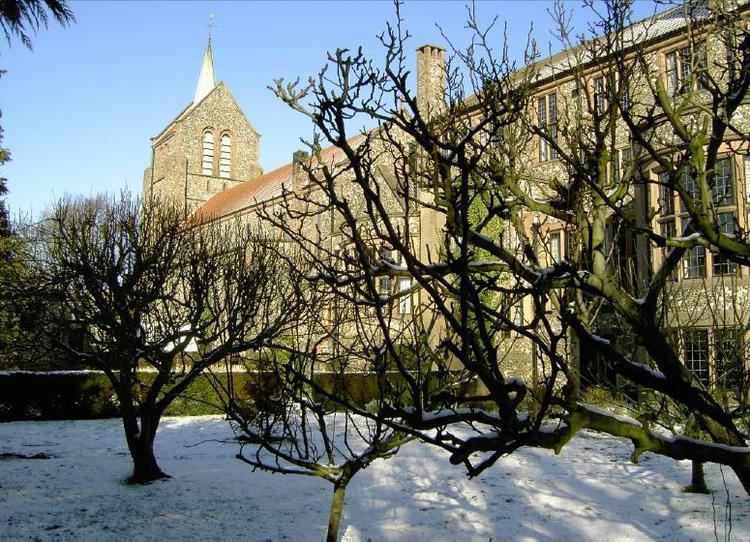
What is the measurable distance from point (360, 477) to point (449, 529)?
324 cm

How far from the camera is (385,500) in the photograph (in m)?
9.80

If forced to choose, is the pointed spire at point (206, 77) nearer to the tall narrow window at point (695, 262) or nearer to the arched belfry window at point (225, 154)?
the arched belfry window at point (225, 154)

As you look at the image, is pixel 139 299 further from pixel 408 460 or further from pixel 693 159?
pixel 693 159

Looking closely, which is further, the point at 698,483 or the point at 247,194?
the point at 247,194

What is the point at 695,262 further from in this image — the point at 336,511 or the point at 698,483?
the point at 336,511

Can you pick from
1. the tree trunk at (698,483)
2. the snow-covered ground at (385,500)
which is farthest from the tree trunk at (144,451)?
the tree trunk at (698,483)

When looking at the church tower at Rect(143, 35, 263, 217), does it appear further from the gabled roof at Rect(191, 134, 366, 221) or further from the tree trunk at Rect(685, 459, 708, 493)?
the tree trunk at Rect(685, 459, 708, 493)

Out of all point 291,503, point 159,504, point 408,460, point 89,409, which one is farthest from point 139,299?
point 89,409

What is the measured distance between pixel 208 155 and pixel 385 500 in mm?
45607

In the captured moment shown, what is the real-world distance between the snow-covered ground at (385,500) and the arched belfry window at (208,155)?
131 ft

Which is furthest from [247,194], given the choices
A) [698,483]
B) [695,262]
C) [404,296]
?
[698,483]

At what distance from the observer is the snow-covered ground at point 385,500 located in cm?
809

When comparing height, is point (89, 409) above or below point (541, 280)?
below

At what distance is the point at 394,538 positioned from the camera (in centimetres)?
798
